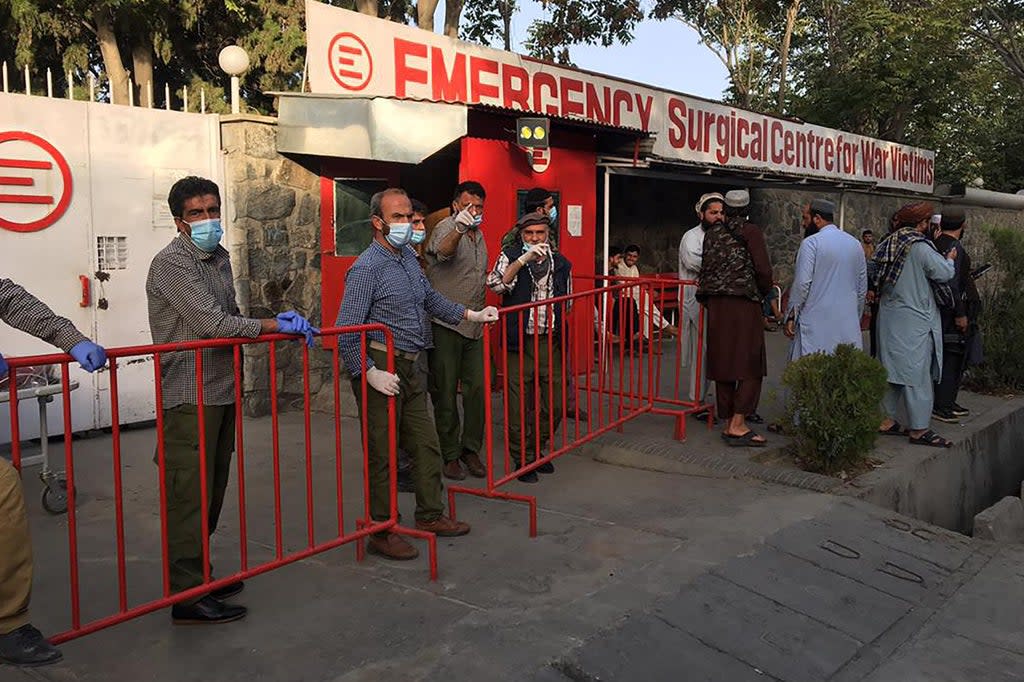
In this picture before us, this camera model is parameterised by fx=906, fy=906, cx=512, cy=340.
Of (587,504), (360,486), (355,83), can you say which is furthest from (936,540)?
(355,83)

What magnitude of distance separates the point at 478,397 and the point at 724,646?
92.9 inches

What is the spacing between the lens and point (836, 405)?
557 centimetres

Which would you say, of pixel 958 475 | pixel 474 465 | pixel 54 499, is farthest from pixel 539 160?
pixel 54 499

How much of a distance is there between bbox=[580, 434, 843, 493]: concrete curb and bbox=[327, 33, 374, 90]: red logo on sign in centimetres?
375

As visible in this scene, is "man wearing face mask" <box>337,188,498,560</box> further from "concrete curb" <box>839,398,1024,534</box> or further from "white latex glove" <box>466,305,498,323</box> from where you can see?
"concrete curb" <box>839,398,1024,534</box>

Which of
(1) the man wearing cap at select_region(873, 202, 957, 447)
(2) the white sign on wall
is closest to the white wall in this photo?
(2) the white sign on wall

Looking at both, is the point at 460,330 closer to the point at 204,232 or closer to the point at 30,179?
the point at 204,232

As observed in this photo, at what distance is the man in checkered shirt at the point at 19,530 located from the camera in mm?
2775

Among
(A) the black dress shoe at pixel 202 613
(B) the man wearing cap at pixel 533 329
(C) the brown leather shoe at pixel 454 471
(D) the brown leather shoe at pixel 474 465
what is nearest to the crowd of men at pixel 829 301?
(B) the man wearing cap at pixel 533 329

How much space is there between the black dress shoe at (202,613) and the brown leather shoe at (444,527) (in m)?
1.13

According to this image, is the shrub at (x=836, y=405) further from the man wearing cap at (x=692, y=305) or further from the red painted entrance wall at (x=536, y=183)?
the red painted entrance wall at (x=536, y=183)

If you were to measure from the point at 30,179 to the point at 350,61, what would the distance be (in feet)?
9.11

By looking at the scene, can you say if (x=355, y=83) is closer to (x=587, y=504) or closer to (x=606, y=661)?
(x=587, y=504)

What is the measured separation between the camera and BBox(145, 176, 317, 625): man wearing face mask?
11.1ft
